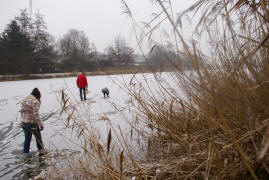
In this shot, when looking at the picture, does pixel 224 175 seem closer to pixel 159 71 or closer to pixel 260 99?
pixel 260 99

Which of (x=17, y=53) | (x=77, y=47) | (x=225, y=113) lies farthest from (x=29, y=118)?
(x=17, y=53)

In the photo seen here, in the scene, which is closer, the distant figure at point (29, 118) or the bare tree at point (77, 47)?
the distant figure at point (29, 118)

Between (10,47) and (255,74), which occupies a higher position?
(10,47)

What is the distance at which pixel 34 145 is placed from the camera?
4.13 m

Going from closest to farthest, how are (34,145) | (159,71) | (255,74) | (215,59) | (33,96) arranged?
(255,74), (215,59), (159,71), (33,96), (34,145)

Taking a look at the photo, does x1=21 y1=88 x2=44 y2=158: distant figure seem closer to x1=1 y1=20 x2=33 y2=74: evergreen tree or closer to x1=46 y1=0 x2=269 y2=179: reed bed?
x1=46 y1=0 x2=269 y2=179: reed bed

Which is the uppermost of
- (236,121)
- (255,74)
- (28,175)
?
(255,74)

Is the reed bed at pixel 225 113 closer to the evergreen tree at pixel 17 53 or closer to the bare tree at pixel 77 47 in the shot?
the bare tree at pixel 77 47

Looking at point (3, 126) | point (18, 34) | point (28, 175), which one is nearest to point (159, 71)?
point (28, 175)

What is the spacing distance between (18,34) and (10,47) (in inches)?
125

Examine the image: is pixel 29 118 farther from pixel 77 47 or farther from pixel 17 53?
pixel 17 53

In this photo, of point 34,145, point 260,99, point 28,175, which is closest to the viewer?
point 260,99

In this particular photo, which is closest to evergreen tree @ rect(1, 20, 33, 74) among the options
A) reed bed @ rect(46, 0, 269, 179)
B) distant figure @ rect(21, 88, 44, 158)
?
distant figure @ rect(21, 88, 44, 158)

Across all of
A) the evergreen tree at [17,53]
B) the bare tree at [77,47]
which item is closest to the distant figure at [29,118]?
the bare tree at [77,47]
